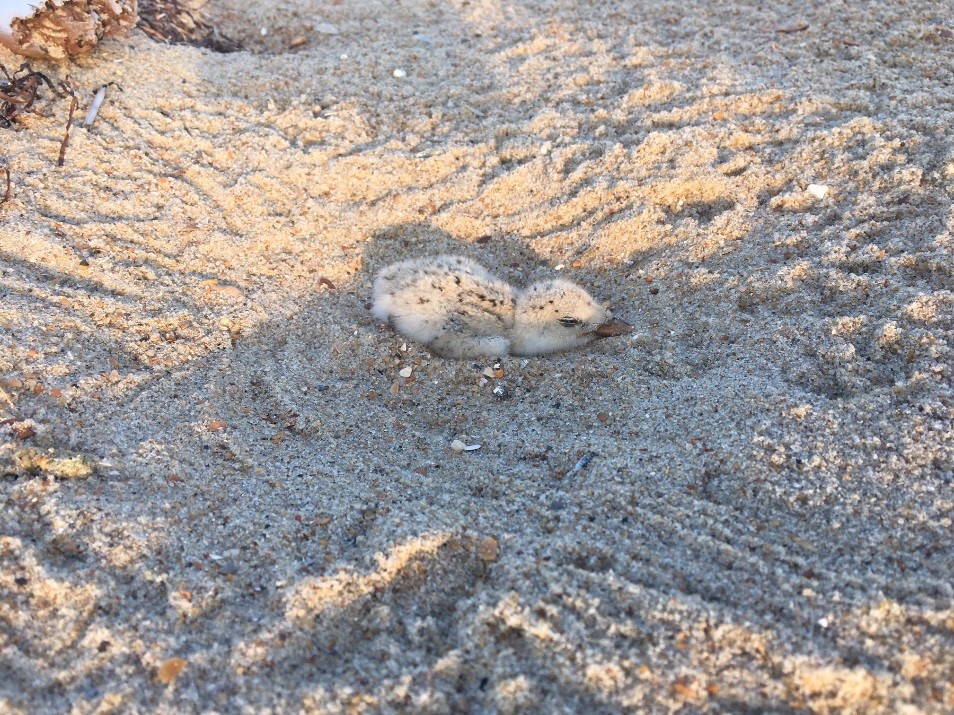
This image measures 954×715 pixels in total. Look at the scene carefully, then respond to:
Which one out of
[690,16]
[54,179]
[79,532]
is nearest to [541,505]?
[79,532]

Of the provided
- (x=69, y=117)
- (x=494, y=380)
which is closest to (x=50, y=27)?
(x=69, y=117)

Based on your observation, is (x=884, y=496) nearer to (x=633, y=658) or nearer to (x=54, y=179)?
(x=633, y=658)

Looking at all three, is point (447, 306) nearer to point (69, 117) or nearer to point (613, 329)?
point (613, 329)

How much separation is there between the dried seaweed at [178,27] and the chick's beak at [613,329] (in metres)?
3.52

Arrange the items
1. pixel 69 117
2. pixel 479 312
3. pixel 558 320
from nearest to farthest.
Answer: pixel 558 320 → pixel 479 312 → pixel 69 117

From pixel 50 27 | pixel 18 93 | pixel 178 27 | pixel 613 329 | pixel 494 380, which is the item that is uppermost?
pixel 50 27

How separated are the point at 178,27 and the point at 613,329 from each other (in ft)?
12.7

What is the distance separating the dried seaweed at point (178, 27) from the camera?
5.20m

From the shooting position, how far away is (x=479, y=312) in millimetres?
3801

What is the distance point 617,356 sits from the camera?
3.41 metres

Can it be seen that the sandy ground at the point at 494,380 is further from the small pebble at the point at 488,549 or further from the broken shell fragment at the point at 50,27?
the broken shell fragment at the point at 50,27

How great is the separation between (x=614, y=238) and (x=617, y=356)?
2.64 feet

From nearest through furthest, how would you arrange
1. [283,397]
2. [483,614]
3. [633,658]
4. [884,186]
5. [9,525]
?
[633,658] → [483,614] → [9,525] → [283,397] → [884,186]

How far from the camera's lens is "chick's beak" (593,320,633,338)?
3.52m
